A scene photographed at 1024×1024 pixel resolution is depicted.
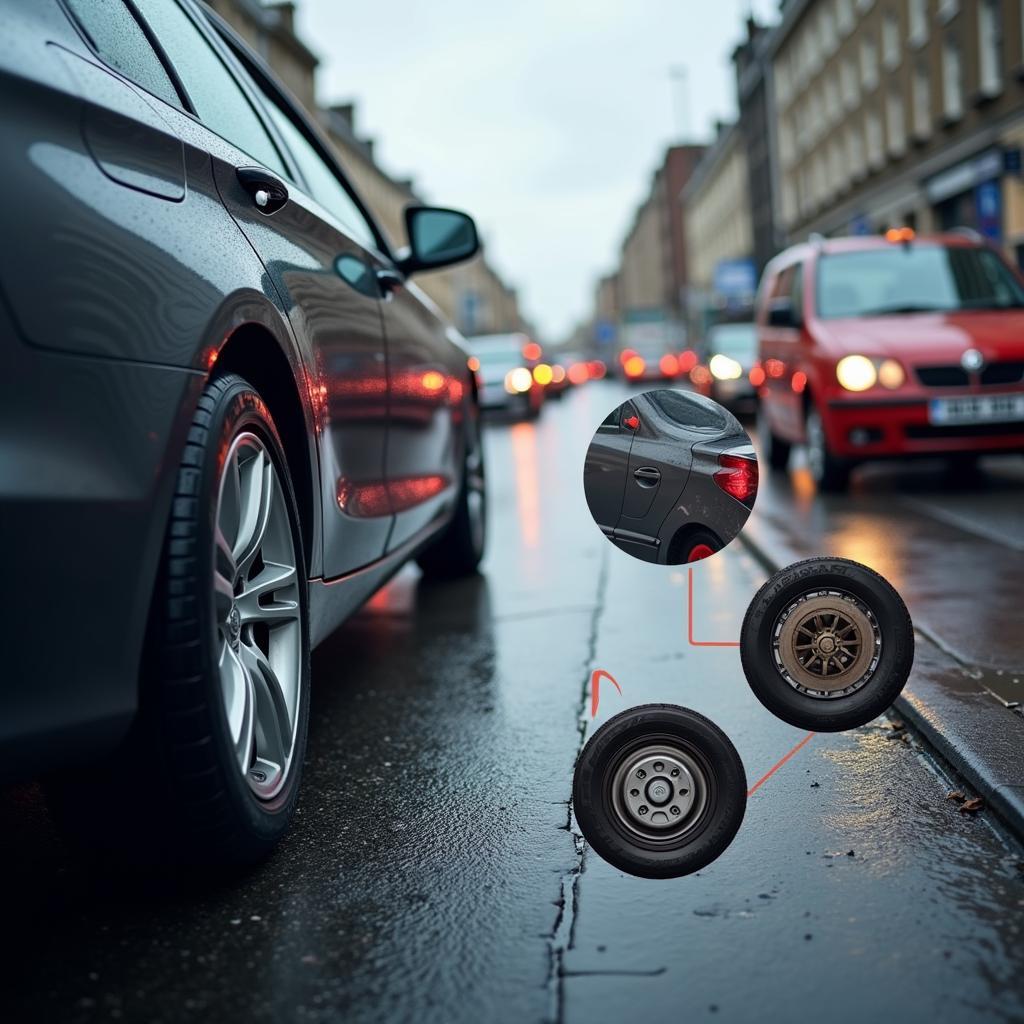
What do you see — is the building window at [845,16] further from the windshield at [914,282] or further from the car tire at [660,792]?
the car tire at [660,792]

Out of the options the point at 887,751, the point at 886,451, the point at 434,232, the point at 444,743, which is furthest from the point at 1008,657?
the point at 886,451

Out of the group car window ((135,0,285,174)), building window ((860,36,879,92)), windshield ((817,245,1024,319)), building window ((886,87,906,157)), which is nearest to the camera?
car window ((135,0,285,174))

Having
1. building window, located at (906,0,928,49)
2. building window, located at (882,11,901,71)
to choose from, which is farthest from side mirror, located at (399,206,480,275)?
building window, located at (882,11,901,71)

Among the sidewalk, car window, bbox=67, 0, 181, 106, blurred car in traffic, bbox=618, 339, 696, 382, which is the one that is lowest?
the sidewalk

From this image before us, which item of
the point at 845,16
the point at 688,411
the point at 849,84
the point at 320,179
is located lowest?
the point at 688,411

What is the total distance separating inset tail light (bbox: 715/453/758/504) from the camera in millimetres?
2719

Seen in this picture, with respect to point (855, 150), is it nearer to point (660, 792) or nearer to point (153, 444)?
point (660, 792)

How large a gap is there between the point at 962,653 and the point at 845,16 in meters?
39.4

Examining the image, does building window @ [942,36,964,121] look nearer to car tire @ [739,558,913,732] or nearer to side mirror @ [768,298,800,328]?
side mirror @ [768,298,800,328]

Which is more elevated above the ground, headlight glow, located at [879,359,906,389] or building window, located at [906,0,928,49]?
building window, located at [906,0,928,49]

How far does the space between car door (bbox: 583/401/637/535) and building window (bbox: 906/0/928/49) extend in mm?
31553

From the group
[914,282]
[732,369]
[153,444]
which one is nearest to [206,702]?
[153,444]

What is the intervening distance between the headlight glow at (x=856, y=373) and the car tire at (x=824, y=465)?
0.41 meters

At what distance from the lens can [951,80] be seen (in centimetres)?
3002
